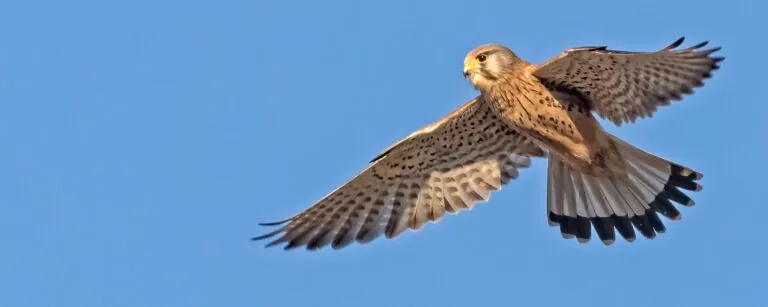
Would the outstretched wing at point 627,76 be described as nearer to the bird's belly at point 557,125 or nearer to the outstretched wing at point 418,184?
the bird's belly at point 557,125

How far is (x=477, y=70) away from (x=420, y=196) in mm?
1322

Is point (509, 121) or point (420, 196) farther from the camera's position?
point (420, 196)

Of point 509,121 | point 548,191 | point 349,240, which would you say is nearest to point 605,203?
point 548,191

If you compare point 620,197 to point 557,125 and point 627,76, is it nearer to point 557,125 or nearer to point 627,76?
point 557,125

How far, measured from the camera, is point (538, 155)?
33.5 ft

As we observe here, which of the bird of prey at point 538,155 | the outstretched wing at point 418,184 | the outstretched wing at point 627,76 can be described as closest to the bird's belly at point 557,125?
the bird of prey at point 538,155

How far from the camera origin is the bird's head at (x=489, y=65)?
9336 mm

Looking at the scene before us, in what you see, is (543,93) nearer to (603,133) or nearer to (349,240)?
(603,133)

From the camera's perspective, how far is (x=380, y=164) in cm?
1009

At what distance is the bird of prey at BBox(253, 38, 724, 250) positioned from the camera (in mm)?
9289

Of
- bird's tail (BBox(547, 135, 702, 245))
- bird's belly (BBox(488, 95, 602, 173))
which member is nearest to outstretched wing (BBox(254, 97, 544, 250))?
bird's tail (BBox(547, 135, 702, 245))

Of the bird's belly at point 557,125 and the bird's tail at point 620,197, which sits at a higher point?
the bird's belly at point 557,125

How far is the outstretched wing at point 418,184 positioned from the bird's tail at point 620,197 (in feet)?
1.08

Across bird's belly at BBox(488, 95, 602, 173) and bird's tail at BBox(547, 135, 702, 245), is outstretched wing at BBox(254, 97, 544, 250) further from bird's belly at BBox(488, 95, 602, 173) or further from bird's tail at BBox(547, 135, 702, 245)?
bird's belly at BBox(488, 95, 602, 173)
